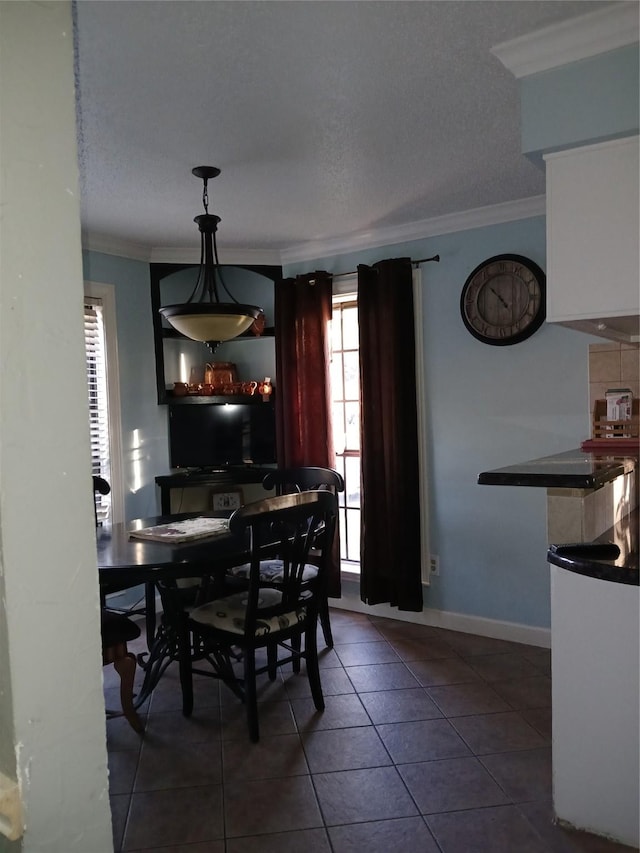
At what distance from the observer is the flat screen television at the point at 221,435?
4531 mm

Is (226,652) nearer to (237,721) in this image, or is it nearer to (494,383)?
(237,721)

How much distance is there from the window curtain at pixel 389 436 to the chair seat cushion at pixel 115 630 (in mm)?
1738

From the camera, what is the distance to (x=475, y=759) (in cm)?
253

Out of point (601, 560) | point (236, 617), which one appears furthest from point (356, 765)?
point (601, 560)

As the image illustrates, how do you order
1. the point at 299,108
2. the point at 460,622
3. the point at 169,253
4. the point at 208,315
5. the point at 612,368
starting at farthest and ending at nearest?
the point at 169,253 → the point at 460,622 → the point at 612,368 → the point at 208,315 → the point at 299,108

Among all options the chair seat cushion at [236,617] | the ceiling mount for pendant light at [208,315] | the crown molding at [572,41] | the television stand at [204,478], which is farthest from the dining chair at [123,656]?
the crown molding at [572,41]

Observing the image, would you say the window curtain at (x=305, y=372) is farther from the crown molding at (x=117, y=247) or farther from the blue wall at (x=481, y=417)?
the crown molding at (x=117, y=247)

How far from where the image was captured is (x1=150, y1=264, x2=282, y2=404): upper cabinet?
14.6 feet

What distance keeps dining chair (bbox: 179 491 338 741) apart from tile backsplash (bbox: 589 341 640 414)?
1.55 metres

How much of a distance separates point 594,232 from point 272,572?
2.24 m

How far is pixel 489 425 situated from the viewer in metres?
3.83

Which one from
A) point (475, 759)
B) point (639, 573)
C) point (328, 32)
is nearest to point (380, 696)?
point (475, 759)

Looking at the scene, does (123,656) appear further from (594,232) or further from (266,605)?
(594,232)

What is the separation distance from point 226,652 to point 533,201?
111 inches
